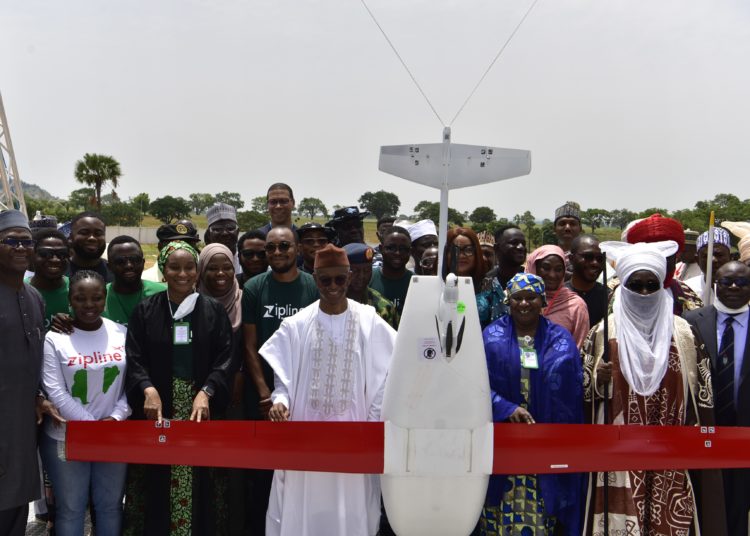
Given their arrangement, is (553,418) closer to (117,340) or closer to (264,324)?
(264,324)

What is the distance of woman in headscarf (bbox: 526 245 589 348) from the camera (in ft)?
15.6

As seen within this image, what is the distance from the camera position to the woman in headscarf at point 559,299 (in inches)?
187

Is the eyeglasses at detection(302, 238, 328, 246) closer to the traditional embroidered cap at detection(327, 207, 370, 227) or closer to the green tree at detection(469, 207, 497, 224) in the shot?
the traditional embroidered cap at detection(327, 207, 370, 227)

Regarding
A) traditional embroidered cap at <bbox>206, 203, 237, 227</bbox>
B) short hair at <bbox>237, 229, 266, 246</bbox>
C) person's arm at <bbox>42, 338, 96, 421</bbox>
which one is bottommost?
person's arm at <bbox>42, 338, 96, 421</bbox>

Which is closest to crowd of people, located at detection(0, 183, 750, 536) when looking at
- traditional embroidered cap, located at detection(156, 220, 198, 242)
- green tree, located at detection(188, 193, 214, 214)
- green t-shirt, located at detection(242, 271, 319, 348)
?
green t-shirt, located at detection(242, 271, 319, 348)

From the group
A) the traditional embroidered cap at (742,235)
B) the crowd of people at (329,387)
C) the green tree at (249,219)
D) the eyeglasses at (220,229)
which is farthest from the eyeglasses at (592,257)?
the green tree at (249,219)

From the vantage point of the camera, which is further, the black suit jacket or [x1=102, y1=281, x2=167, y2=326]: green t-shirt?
[x1=102, y1=281, x2=167, y2=326]: green t-shirt

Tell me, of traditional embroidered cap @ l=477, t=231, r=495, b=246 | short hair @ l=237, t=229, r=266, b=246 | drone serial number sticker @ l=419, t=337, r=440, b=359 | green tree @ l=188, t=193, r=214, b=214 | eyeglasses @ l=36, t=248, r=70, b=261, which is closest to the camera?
drone serial number sticker @ l=419, t=337, r=440, b=359

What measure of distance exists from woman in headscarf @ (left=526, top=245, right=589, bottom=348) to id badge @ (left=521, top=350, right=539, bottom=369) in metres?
0.80

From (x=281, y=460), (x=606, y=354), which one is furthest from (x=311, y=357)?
(x=606, y=354)

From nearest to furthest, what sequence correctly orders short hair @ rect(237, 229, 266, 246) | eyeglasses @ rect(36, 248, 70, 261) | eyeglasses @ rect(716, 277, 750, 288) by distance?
eyeglasses @ rect(716, 277, 750, 288) < eyeglasses @ rect(36, 248, 70, 261) < short hair @ rect(237, 229, 266, 246)

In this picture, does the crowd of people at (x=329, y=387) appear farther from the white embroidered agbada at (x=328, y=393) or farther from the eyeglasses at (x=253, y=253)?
the eyeglasses at (x=253, y=253)

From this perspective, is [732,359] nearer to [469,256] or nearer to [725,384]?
[725,384]

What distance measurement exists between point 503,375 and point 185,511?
2.15 m
